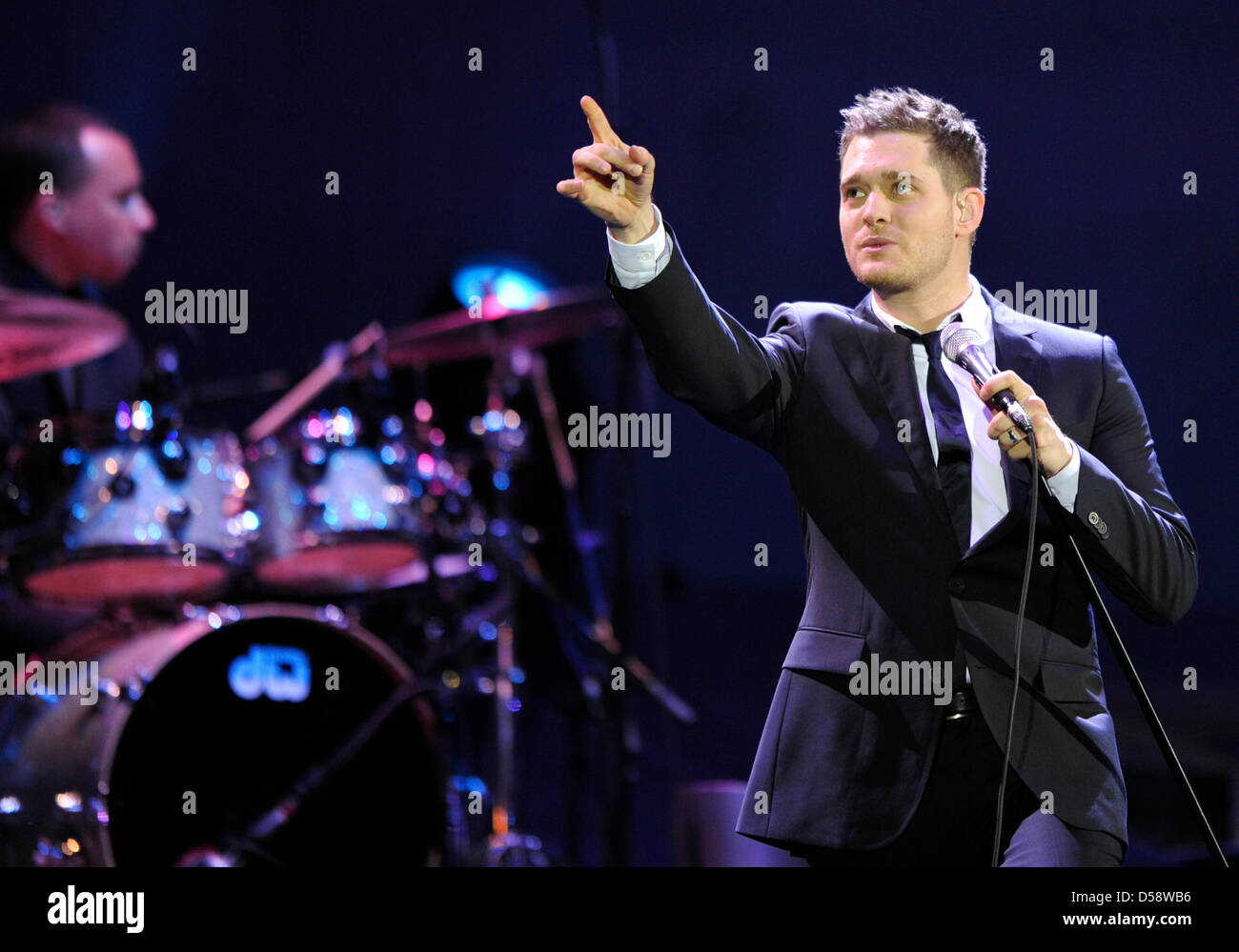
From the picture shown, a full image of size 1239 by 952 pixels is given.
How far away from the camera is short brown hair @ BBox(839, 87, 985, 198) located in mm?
2541

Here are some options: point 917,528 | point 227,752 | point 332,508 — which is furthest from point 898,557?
point 227,752

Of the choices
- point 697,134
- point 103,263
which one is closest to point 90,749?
point 103,263

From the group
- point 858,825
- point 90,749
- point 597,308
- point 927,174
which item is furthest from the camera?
point 597,308

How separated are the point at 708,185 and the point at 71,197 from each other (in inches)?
74.6

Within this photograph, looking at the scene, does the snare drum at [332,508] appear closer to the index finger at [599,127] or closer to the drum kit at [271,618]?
the drum kit at [271,618]

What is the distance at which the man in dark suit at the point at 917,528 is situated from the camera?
2139 millimetres

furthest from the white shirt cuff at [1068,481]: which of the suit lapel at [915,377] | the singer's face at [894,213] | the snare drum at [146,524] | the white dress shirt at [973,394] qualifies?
the snare drum at [146,524]

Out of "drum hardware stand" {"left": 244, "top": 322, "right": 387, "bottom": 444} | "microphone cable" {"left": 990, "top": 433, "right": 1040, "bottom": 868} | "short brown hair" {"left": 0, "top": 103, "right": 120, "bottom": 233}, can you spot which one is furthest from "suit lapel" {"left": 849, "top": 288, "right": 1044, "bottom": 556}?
"short brown hair" {"left": 0, "top": 103, "right": 120, "bottom": 233}

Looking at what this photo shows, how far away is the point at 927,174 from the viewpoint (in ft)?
8.32

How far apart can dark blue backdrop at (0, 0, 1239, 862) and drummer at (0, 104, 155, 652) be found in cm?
8

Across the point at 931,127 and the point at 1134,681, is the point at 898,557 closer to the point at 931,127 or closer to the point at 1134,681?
the point at 1134,681

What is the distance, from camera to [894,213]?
2.46 metres

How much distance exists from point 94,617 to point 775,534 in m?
1.97

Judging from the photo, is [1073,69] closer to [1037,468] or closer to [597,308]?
[597,308]
